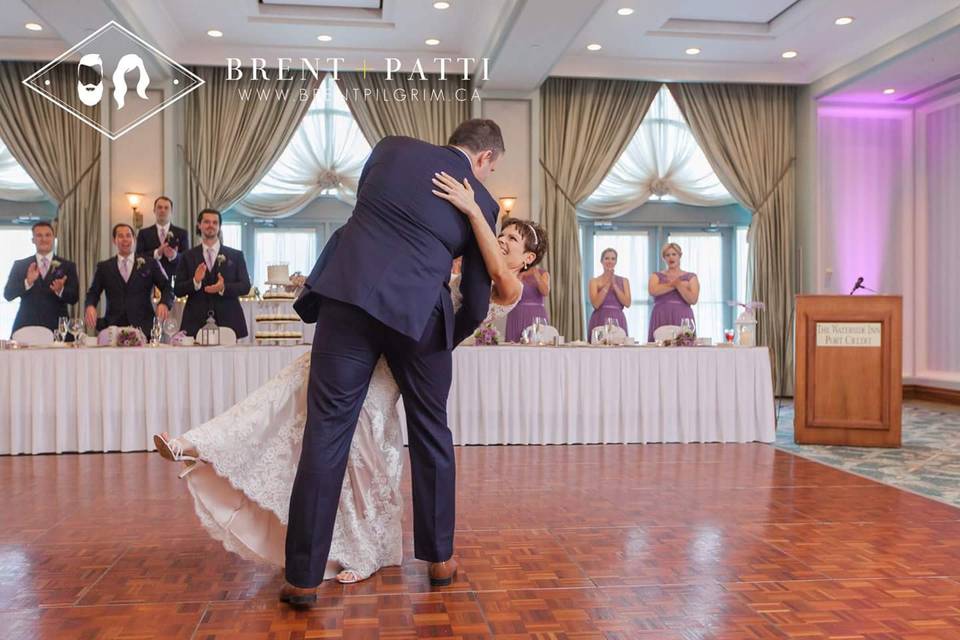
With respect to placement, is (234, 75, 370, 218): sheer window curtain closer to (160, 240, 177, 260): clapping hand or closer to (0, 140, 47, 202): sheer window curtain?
(0, 140, 47, 202): sheer window curtain

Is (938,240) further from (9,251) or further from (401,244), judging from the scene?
(9,251)

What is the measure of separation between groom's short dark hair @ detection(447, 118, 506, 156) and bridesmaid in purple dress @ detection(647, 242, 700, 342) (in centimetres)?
437

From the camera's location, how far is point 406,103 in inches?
374

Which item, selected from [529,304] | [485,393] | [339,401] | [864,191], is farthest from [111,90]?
[864,191]

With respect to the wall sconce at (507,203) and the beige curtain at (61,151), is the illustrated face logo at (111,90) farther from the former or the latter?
the wall sconce at (507,203)

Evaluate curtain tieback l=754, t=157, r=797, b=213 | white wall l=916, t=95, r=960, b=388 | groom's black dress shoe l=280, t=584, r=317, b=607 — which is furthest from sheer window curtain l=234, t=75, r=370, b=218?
groom's black dress shoe l=280, t=584, r=317, b=607

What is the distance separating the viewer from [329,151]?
31.2 feet

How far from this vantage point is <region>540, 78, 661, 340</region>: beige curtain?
31.4 feet

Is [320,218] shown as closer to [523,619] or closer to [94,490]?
[94,490]

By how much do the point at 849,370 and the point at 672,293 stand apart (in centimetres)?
163

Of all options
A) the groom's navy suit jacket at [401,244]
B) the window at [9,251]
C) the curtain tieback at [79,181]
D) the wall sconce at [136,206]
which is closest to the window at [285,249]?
the wall sconce at [136,206]

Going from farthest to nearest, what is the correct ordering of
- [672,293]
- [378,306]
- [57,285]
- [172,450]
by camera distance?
[672,293], [57,285], [172,450], [378,306]

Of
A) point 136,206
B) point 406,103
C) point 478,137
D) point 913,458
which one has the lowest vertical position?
point 913,458

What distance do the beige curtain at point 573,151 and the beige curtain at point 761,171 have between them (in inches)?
27.1
